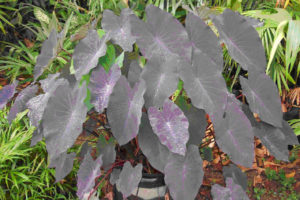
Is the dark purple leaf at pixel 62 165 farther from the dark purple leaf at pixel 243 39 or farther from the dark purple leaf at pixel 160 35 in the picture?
the dark purple leaf at pixel 243 39

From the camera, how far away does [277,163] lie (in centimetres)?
186

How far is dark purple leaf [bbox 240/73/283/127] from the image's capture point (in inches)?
40.9

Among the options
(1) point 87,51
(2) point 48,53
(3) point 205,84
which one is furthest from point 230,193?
(2) point 48,53

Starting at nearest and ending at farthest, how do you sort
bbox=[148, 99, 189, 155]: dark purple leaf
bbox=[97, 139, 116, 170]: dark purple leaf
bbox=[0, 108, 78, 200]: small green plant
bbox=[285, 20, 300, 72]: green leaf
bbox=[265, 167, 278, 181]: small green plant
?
bbox=[148, 99, 189, 155]: dark purple leaf < bbox=[97, 139, 116, 170]: dark purple leaf < bbox=[0, 108, 78, 200]: small green plant < bbox=[285, 20, 300, 72]: green leaf < bbox=[265, 167, 278, 181]: small green plant

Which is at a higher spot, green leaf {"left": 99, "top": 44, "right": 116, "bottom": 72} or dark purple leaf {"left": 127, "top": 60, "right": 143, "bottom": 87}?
green leaf {"left": 99, "top": 44, "right": 116, "bottom": 72}

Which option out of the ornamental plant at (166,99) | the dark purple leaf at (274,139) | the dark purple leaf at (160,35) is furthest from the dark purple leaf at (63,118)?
the dark purple leaf at (274,139)

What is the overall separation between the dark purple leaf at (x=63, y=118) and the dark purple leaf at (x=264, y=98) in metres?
0.54

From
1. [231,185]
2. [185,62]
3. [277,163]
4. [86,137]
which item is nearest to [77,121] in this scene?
[185,62]

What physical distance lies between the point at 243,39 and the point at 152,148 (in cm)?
47

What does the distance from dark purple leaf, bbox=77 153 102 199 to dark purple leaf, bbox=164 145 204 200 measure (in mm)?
231

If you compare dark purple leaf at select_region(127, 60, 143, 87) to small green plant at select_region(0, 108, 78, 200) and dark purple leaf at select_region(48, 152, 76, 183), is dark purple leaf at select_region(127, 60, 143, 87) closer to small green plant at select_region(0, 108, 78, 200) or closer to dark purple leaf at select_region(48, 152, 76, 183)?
dark purple leaf at select_region(48, 152, 76, 183)

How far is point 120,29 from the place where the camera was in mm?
1066

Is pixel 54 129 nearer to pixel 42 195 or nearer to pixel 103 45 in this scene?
pixel 103 45

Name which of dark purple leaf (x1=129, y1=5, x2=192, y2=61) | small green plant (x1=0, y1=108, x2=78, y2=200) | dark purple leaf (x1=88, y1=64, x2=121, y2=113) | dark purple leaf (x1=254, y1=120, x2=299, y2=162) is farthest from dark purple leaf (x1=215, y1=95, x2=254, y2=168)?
small green plant (x1=0, y1=108, x2=78, y2=200)
